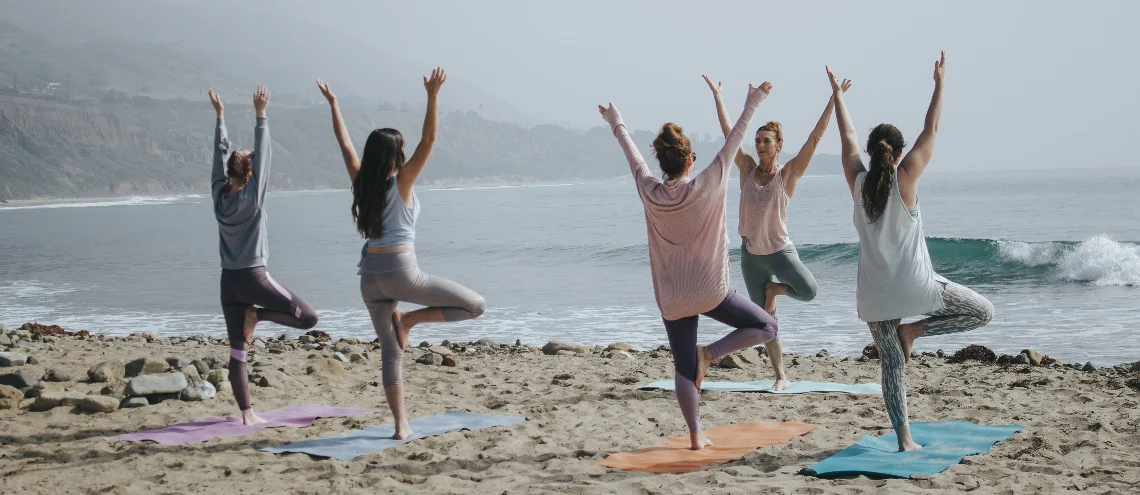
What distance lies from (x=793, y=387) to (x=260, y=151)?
Result: 454 centimetres

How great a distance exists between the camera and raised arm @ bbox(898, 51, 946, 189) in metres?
4.70

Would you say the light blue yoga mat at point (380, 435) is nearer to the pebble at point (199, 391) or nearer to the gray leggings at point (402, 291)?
the gray leggings at point (402, 291)

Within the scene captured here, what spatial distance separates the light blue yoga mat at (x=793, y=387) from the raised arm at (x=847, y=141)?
2.85 m

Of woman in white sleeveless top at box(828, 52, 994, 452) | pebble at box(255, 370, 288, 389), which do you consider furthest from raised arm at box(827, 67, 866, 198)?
pebble at box(255, 370, 288, 389)

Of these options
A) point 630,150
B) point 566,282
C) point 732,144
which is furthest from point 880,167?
point 566,282

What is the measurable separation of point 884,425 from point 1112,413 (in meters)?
1.60

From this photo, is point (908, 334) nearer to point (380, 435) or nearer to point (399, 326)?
point (399, 326)

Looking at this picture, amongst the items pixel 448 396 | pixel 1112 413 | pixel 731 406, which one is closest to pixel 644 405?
pixel 731 406

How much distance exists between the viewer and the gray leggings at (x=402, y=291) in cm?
536

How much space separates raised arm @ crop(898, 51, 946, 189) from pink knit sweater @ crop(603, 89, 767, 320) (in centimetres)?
82

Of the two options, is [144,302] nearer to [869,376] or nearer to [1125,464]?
[869,376]

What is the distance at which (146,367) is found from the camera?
25.6ft

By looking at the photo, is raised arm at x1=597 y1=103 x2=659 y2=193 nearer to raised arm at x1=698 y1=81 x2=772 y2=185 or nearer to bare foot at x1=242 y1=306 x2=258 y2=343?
→ raised arm at x1=698 y1=81 x2=772 y2=185

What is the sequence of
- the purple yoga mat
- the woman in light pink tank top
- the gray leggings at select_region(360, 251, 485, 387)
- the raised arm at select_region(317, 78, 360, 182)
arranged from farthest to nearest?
the woman in light pink tank top, the purple yoga mat, the raised arm at select_region(317, 78, 360, 182), the gray leggings at select_region(360, 251, 485, 387)
